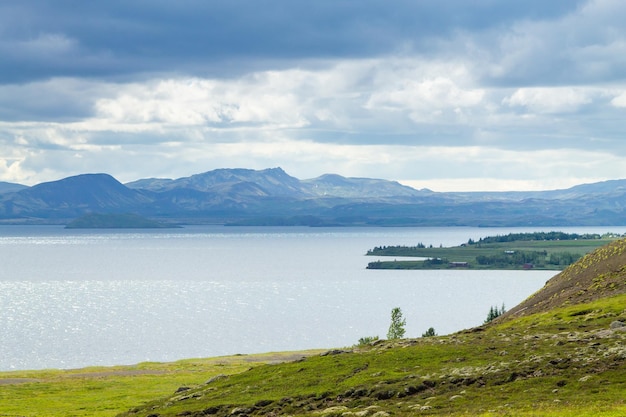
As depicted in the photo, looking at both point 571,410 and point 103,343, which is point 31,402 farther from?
point 103,343

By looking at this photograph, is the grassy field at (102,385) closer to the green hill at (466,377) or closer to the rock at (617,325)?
the green hill at (466,377)

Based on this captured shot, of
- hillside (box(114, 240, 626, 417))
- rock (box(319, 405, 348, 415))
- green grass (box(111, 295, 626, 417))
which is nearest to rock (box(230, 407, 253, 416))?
hillside (box(114, 240, 626, 417))

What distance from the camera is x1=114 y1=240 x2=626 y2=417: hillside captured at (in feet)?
154

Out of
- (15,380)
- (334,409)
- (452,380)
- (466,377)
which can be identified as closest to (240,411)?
(334,409)

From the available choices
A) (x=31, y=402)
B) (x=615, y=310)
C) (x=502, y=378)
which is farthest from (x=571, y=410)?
(x=31, y=402)

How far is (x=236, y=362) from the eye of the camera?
133250 mm

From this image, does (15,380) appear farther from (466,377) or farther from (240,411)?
(466,377)

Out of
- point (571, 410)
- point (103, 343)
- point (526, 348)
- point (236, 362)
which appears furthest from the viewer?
point (103, 343)

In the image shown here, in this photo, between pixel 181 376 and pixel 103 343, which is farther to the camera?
pixel 103 343

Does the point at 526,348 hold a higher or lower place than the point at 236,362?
higher

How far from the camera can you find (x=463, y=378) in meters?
53.6

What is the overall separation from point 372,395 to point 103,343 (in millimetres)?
144945

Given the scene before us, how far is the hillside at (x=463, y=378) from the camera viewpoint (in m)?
46.8

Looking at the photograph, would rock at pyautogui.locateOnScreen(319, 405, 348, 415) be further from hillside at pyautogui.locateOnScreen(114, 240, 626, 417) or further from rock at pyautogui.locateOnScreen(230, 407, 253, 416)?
rock at pyautogui.locateOnScreen(230, 407, 253, 416)
